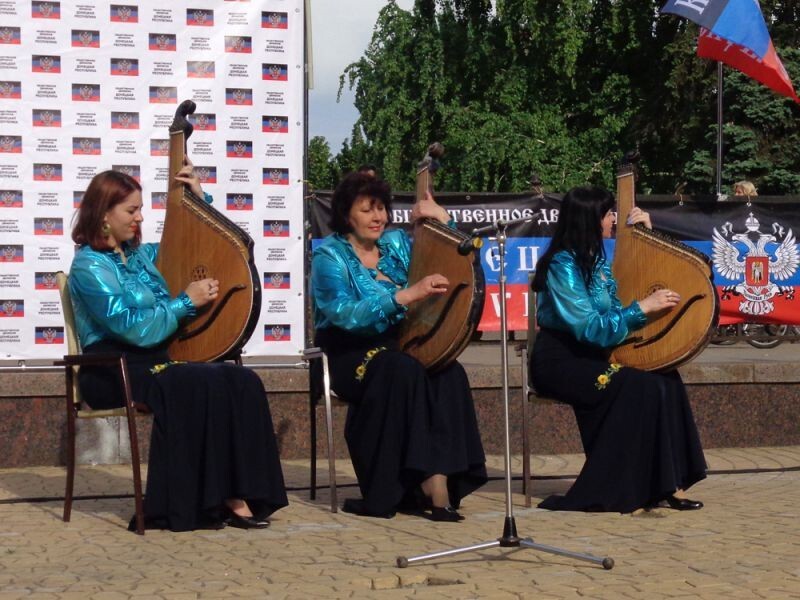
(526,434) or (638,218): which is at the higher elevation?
(638,218)

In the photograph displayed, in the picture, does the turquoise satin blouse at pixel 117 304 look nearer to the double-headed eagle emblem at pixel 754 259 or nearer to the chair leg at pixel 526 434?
the chair leg at pixel 526 434

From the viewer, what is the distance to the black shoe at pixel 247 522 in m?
6.72

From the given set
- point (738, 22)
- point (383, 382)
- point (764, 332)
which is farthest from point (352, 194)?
point (738, 22)

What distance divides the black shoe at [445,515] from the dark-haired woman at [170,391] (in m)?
0.70

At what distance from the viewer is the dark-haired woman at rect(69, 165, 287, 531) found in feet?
22.0

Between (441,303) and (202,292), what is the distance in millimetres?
1066

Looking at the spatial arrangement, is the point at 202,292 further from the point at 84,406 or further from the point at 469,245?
the point at 469,245

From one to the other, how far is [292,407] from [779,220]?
382 cm

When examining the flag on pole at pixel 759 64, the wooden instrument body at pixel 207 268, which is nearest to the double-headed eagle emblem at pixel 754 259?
the wooden instrument body at pixel 207 268

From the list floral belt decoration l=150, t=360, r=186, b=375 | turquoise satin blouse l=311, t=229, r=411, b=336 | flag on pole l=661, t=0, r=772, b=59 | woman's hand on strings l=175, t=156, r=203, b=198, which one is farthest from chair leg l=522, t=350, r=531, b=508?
flag on pole l=661, t=0, r=772, b=59

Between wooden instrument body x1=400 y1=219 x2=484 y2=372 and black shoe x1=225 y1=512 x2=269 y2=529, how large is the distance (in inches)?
41.1

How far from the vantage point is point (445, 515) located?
6.90 meters

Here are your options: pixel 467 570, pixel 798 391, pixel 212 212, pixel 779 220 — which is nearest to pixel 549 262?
pixel 212 212

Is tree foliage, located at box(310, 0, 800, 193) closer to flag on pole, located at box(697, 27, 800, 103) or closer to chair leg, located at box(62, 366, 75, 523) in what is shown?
flag on pole, located at box(697, 27, 800, 103)
